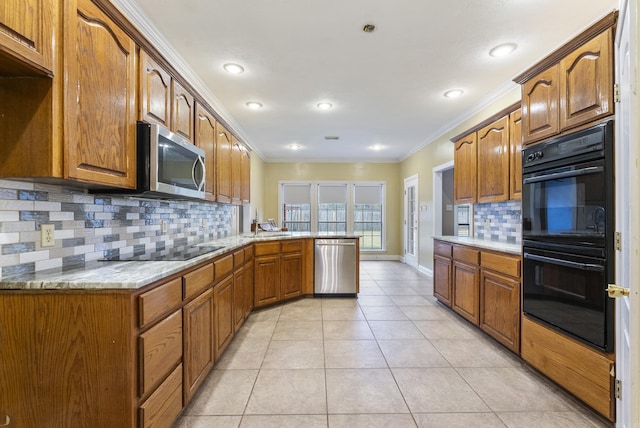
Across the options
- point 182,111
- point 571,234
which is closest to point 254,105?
point 182,111

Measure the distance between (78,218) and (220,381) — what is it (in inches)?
53.8

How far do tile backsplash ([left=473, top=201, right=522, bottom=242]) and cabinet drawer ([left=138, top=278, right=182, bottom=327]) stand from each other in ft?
10.3

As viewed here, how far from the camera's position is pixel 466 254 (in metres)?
3.03

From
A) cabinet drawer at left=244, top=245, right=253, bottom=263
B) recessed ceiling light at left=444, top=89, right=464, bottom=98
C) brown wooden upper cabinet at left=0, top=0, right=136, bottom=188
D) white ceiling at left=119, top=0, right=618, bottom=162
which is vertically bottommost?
cabinet drawer at left=244, top=245, right=253, bottom=263

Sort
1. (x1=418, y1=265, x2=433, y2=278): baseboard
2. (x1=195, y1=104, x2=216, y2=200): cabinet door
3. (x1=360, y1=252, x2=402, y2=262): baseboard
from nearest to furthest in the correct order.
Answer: (x1=195, y1=104, x2=216, y2=200): cabinet door < (x1=418, y1=265, x2=433, y2=278): baseboard < (x1=360, y1=252, x2=402, y2=262): baseboard

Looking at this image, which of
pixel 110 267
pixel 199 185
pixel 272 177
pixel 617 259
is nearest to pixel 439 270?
pixel 617 259

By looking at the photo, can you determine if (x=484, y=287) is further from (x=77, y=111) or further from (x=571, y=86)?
(x=77, y=111)

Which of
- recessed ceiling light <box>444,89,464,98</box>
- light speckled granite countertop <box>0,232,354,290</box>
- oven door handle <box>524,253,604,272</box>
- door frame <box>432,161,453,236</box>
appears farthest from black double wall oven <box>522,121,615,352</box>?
door frame <box>432,161,453,236</box>

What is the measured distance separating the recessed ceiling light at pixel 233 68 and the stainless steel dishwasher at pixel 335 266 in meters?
2.21

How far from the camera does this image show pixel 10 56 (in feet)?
3.34

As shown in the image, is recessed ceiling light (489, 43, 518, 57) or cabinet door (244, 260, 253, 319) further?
cabinet door (244, 260, 253, 319)

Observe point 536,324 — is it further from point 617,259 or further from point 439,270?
point 439,270

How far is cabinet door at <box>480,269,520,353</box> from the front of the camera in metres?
2.32

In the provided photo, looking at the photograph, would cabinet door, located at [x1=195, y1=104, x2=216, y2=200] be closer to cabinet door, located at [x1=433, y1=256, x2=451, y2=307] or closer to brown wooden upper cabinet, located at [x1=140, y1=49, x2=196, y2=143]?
brown wooden upper cabinet, located at [x1=140, y1=49, x2=196, y2=143]
